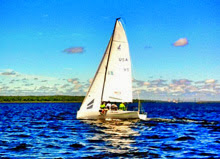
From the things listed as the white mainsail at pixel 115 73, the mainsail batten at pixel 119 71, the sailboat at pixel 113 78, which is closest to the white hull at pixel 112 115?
the sailboat at pixel 113 78

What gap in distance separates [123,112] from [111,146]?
18.3m

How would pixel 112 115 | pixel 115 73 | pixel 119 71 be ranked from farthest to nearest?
pixel 119 71 < pixel 115 73 < pixel 112 115

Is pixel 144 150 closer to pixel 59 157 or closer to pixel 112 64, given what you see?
pixel 59 157

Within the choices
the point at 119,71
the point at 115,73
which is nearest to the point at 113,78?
the point at 115,73

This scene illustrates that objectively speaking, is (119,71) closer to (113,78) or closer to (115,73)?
(115,73)

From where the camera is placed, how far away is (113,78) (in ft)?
149

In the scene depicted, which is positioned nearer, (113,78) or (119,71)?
(113,78)

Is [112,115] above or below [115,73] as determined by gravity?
below

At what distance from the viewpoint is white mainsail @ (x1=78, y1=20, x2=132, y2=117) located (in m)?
44.7

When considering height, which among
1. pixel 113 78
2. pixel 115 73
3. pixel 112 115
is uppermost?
pixel 115 73

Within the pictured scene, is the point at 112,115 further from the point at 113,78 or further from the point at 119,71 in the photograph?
the point at 119,71

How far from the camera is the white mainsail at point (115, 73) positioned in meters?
44.7

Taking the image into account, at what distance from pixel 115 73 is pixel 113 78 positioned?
0.81 meters

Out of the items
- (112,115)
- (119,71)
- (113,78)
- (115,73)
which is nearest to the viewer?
(112,115)
